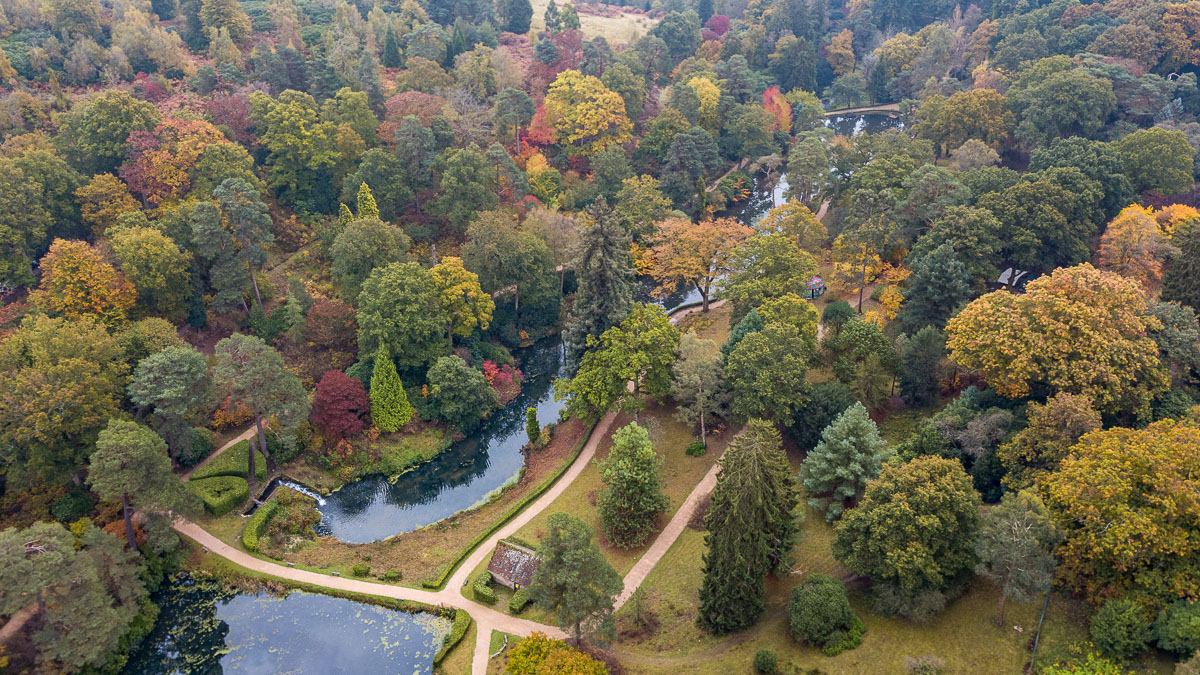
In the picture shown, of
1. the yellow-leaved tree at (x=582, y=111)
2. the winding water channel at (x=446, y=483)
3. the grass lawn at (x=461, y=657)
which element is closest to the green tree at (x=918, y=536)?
the grass lawn at (x=461, y=657)

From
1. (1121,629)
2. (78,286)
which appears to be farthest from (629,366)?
(78,286)

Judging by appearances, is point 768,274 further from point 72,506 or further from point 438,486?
point 72,506

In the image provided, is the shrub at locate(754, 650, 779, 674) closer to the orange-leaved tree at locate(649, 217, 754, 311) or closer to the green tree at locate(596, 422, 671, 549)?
the green tree at locate(596, 422, 671, 549)

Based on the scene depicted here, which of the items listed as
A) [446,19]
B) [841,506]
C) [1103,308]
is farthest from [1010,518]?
[446,19]

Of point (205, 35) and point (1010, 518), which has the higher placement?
point (205, 35)

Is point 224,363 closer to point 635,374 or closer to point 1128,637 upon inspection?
point 635,374

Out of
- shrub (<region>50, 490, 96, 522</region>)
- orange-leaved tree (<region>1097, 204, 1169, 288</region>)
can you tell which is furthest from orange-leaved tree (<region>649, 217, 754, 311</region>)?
shrub (<region>50, 490, 96, 522</region>)
